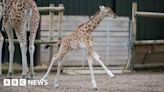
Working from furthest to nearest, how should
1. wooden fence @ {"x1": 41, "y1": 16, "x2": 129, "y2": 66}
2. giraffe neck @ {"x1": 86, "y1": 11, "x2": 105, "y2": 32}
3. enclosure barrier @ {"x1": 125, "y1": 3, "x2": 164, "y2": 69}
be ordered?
wooden fence @ {"x1": 41, "y1": 16, "x2": 129, "y2": 66}
enclosure barrier @ {"x1": 125, "y1": 3, "x2": 164, "y2": 69}
giraffe neck @ {"x1": 86, "y1": 11, "x2": 105, "y2": 32}

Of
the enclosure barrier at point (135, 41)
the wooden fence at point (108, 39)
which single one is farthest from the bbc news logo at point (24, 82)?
the wooden fence at point (108, 39)

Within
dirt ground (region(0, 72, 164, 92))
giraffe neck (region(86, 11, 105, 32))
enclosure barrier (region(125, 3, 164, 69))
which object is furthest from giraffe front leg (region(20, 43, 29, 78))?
enclosure barrier (region(125, 3, 164, 69))

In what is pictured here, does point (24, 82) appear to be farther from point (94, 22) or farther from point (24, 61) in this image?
point (94, 22)

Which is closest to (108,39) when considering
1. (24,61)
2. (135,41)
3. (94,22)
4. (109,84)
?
(135,41)

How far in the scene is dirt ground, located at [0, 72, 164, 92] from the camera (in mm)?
8844

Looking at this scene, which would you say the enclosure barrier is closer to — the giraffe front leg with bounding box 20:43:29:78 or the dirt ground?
the dirt ground

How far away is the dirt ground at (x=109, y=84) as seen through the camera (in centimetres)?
884

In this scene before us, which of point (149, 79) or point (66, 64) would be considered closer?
point (149, 79)

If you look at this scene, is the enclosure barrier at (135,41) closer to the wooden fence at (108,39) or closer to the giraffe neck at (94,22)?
the wooden fence at (108,39)

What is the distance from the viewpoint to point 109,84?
1002cm

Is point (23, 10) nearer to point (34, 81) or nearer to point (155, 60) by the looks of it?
point (34, 81)

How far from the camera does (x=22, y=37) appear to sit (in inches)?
361

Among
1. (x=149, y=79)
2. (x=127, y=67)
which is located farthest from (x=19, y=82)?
(x=127, y=67)

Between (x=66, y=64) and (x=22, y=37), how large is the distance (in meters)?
4.51
